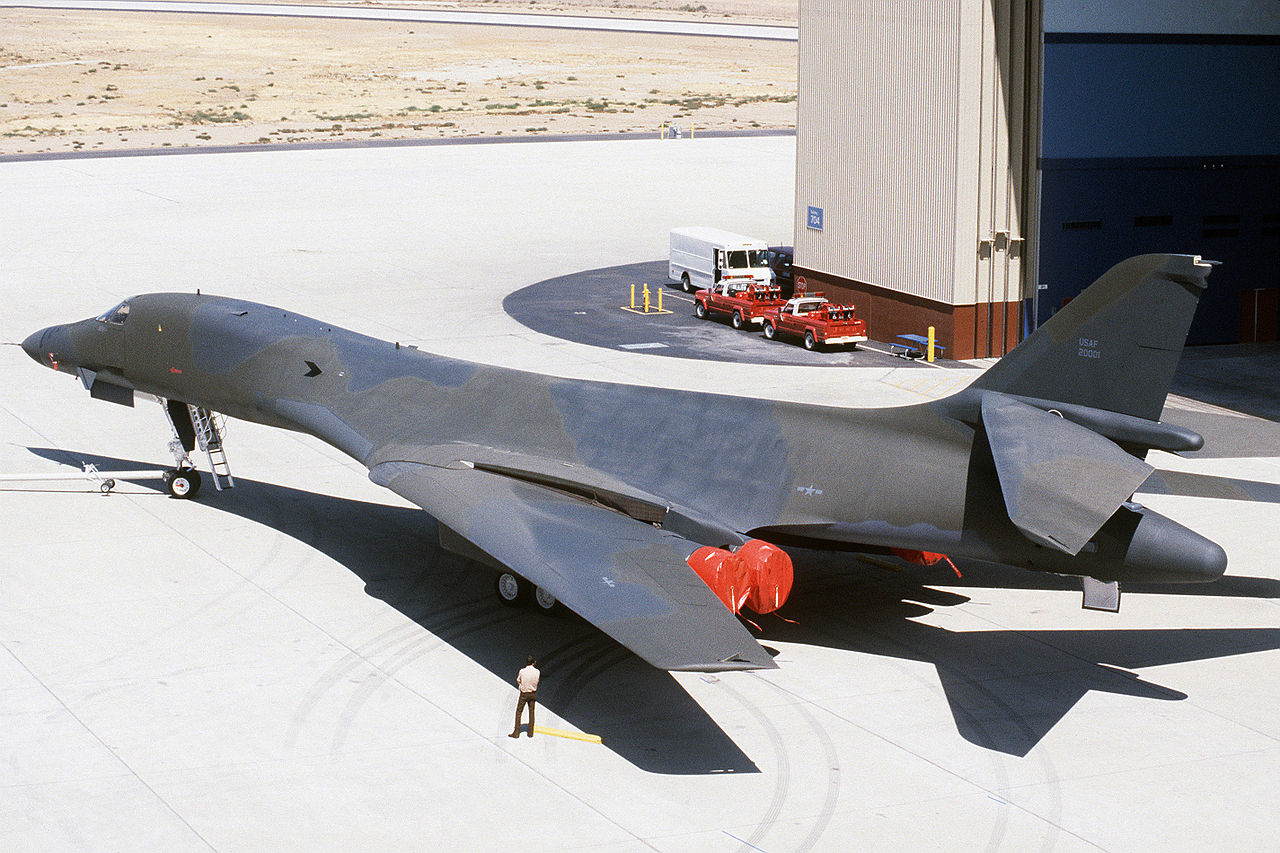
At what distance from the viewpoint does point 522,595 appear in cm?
2248

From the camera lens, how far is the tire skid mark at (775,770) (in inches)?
630

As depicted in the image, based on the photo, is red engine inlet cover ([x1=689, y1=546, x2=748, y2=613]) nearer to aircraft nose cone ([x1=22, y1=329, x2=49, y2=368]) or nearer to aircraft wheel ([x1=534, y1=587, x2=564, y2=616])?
aircraft wheel ([x1=534, y1=587, x2=564, y2=616])

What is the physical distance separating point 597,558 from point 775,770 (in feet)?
12.3

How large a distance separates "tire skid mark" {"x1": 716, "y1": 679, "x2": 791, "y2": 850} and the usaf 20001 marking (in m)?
1.33

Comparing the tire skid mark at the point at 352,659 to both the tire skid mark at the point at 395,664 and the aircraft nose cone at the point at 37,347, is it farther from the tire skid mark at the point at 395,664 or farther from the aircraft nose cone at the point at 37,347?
the aircraft nose cone at the point at 37,347

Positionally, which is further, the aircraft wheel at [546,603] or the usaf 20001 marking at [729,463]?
the aircraft wheel at [546,603]

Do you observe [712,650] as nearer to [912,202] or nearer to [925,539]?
[925,539]

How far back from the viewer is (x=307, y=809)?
16406mm

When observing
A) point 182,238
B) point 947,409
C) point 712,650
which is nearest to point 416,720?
point 712,650

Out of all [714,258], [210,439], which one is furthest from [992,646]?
[714,258]

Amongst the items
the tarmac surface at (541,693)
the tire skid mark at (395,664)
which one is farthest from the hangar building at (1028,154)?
the tire skid mark at (395,664)

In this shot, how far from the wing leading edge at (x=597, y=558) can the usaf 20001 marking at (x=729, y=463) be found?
4 centimetres

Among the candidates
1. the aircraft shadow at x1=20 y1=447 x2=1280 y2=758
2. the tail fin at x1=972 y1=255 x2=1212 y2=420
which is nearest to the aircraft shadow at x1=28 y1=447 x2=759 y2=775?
the aircraft shadow at x1=20 y1=447 x2=1280 y2=758

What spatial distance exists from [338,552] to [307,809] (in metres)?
9.31
